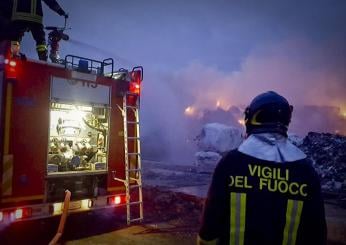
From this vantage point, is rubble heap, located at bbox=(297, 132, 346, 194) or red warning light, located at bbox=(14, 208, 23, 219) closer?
red warning light, located at bbox=(14, 208, 23, 219)

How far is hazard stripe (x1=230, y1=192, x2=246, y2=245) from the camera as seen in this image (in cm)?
199

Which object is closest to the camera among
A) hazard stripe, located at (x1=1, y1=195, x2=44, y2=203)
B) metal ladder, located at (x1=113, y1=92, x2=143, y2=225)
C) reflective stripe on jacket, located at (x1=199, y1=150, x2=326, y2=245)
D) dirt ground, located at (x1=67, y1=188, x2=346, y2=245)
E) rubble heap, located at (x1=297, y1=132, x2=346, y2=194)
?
reflective stripe on jacket, located at (x1=199, y1=150, x2=326, y2=245)

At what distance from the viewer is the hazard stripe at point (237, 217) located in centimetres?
199

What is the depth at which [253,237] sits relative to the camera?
6.54 ft

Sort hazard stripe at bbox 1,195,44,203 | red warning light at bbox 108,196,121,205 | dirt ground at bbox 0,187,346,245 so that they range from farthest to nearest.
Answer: red warning light at bbox 108,196,121,205 → dirt ground at bbox 0,187,346,245 → hazard stripe at bbox 1,195,44,203

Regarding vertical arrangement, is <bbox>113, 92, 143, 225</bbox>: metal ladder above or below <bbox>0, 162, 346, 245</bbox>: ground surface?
above

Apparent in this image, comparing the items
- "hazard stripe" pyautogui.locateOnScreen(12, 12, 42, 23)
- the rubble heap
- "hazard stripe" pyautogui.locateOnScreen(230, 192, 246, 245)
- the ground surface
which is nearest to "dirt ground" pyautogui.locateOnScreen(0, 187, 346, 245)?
the ground surface

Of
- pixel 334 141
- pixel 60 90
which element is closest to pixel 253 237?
pixel 60 90

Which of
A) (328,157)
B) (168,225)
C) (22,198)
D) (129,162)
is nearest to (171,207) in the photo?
(168,225)

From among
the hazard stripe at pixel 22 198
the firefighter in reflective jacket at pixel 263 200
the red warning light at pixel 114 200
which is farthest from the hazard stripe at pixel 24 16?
the firefighter in reflective jacket at pixel 263 200

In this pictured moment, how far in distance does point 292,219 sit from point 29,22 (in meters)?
6.52

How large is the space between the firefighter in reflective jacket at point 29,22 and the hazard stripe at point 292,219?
6196mm

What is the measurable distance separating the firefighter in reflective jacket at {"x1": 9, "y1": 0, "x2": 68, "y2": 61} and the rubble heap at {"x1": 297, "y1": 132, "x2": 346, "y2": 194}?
39.3 ft

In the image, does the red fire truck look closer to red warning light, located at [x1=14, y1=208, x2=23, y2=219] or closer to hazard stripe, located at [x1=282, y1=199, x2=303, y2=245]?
red warning light, located at [x1=14, y1=208, x2=23, y2=219]
